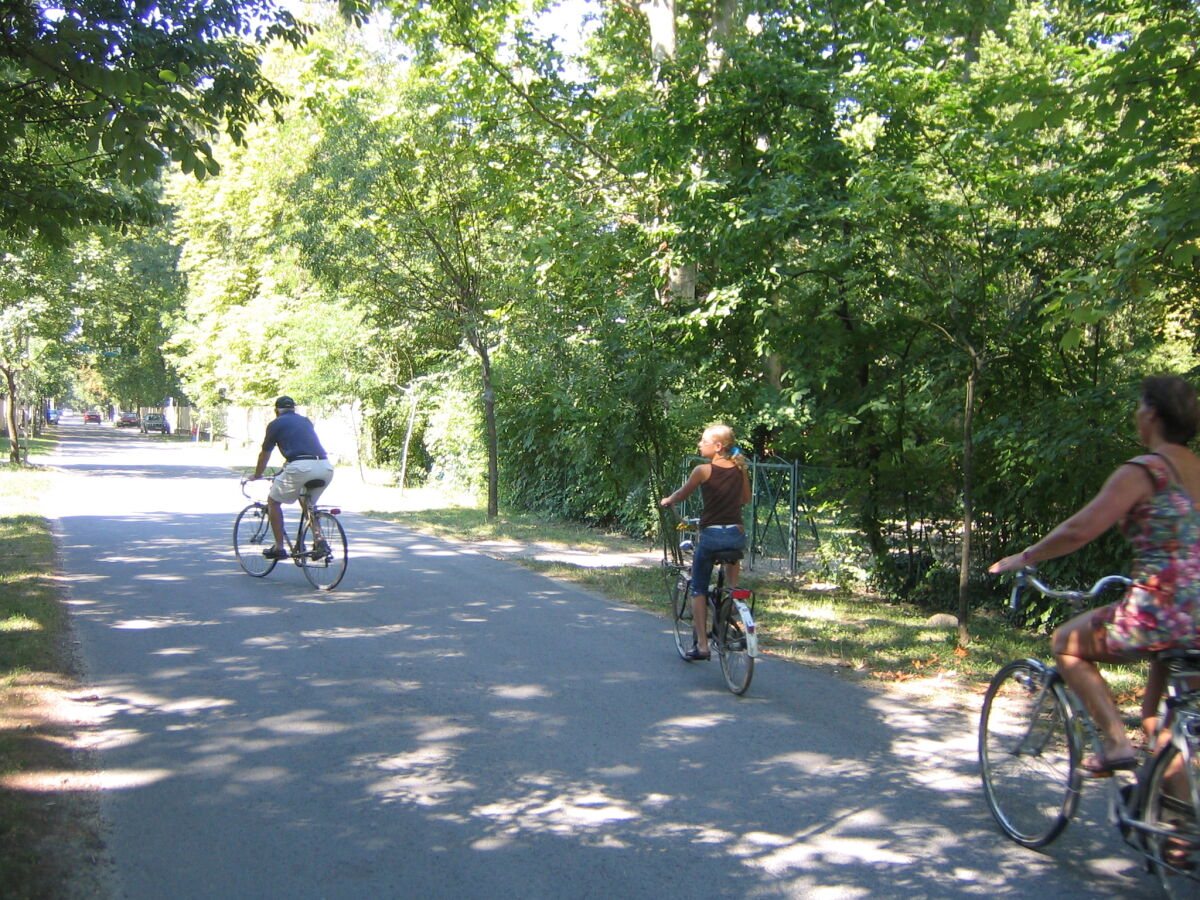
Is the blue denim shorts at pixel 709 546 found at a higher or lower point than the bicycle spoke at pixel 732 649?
higher

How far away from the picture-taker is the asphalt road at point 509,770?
414cm

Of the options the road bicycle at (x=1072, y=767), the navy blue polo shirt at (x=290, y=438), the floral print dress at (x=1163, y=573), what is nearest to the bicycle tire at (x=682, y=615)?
the road bicycle at (x=1072, y=767)

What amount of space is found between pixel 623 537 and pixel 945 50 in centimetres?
920

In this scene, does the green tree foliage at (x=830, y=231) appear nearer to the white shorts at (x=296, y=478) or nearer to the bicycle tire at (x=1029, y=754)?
the bicycle tire at (x=1029, y=754)

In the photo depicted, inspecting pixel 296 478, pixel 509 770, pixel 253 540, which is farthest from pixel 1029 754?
pixel 253 540

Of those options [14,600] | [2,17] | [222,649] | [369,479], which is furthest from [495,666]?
[369,479]

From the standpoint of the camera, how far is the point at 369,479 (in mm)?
30516

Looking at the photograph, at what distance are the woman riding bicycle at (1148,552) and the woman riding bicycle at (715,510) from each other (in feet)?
10.5

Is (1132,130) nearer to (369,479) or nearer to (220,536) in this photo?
(220,536)

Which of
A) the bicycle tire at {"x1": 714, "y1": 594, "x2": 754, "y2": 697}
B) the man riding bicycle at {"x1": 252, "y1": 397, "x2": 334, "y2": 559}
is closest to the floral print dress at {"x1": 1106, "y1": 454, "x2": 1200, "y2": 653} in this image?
the bicycle tire at {"x1": 714, "y1": 594, "x2": 754, "y2": 697}

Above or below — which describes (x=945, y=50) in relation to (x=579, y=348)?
above

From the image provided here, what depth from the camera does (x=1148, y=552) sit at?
12.9 feet

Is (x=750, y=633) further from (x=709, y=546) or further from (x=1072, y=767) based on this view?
(x=1072, y=767)

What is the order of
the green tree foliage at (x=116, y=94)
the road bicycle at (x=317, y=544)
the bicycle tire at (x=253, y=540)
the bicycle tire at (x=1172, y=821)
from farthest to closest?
the bicycle tire at (x=253, y=540) < the road bicycle at (x=317, y=544) < the green tree foliage at (x=116, y=94) < the bicycle tire at (x=1172, y=821)
